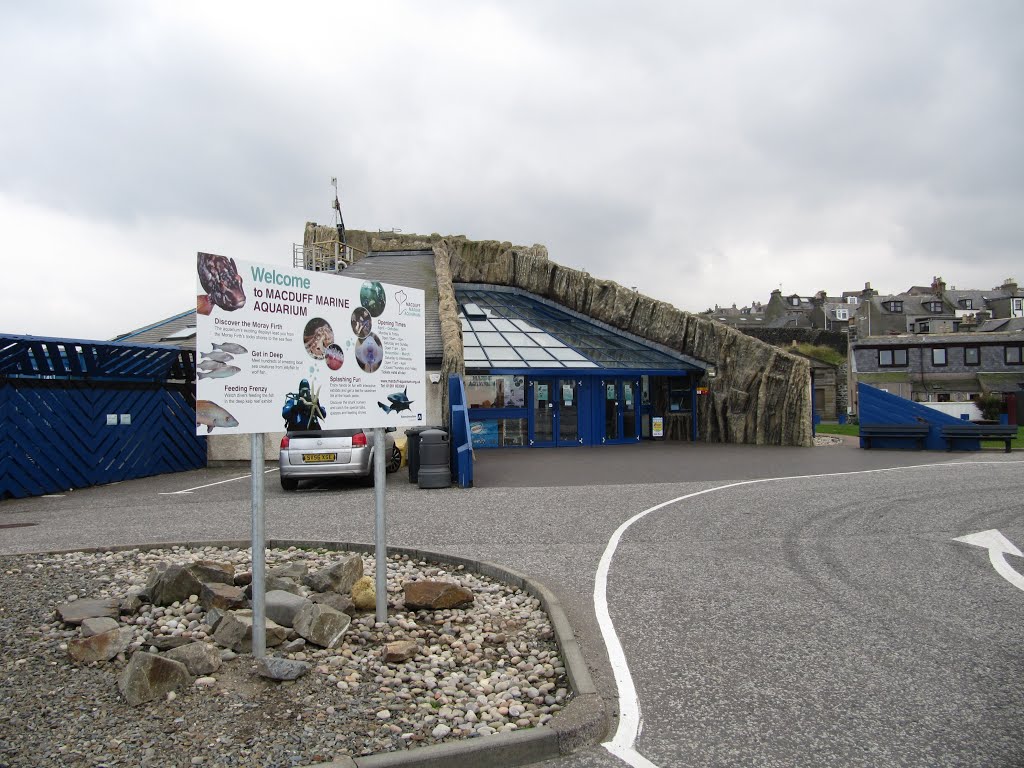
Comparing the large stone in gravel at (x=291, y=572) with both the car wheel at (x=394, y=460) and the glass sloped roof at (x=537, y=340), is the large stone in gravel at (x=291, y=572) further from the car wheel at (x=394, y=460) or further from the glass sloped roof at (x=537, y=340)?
the glass sloped roof at (x=537, y=340)

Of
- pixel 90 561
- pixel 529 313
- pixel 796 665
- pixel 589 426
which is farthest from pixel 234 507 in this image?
pixel 529 313

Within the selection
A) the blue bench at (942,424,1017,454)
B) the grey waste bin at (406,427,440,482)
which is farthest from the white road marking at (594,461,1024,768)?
the blue bench at (942,424,1017,454)

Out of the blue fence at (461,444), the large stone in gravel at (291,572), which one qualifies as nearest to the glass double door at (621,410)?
the blue fence at (461,444)

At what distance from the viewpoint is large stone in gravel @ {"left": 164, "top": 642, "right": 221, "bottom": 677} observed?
4.30 meters

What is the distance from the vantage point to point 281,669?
430 centimetres

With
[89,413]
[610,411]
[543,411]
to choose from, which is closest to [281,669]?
[89,413]

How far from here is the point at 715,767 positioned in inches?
136

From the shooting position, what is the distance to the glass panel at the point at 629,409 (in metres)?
25.5

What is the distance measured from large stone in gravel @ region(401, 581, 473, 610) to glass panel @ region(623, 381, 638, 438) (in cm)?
2010

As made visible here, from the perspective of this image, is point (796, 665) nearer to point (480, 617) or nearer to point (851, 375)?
point (480, 617)

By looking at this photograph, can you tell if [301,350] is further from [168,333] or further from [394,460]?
[168,333]

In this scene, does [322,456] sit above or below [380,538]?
above

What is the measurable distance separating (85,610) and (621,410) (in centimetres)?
2131

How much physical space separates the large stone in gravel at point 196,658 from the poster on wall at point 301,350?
1.31 m
